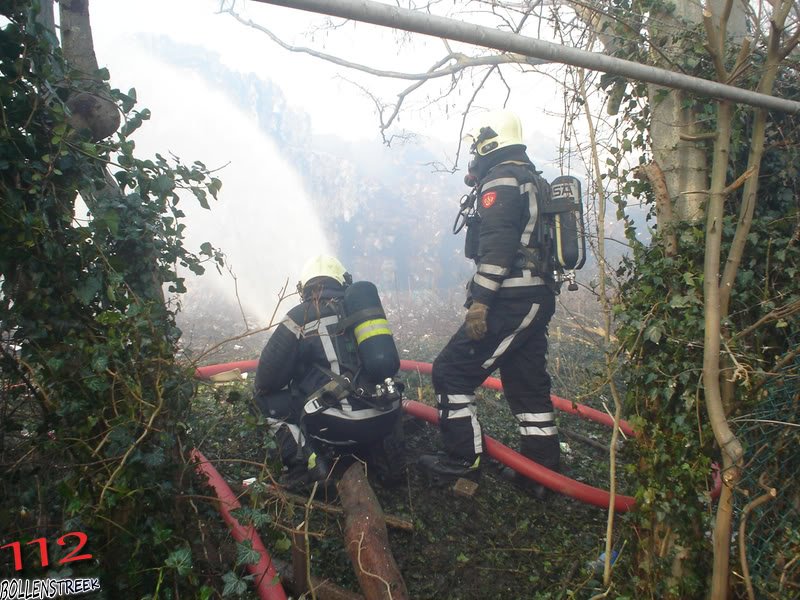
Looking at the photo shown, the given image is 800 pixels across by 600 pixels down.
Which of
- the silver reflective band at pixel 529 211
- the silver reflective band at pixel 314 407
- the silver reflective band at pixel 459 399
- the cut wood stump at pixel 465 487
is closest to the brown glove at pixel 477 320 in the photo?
the silver reflective band at pixel 459 399

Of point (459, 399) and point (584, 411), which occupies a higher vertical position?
point (459, 399)

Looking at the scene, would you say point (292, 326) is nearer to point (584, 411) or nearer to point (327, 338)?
point (327, 338)

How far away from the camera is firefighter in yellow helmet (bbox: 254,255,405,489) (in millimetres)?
2967

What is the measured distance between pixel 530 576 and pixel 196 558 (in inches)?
65.8

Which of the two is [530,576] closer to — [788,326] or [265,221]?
[788,326]

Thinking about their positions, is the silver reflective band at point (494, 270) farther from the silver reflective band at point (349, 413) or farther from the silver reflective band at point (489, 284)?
the silver reflective band at point (349, 413)

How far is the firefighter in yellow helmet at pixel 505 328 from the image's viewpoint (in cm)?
317

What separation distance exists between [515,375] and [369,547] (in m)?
1.84

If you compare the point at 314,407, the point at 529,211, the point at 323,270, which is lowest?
the point at 314,407

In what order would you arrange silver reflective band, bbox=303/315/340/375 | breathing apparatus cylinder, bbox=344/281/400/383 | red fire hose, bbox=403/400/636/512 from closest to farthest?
red fire hose, bbox=403/400/636/512
breathing apparatus cylinder, bbox=344/281/400/383
silver reflective band, bbox=303/315/340/375

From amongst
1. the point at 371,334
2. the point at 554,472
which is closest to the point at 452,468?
the point at 554,472

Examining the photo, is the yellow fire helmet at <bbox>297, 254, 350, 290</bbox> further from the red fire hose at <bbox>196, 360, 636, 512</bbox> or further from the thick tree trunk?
the thick tree trunk

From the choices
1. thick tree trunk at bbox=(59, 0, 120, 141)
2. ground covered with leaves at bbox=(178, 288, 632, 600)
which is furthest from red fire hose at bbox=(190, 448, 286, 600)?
thick tree trunk at bbox=(59, 0, 120, 141)

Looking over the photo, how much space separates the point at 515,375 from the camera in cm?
338
